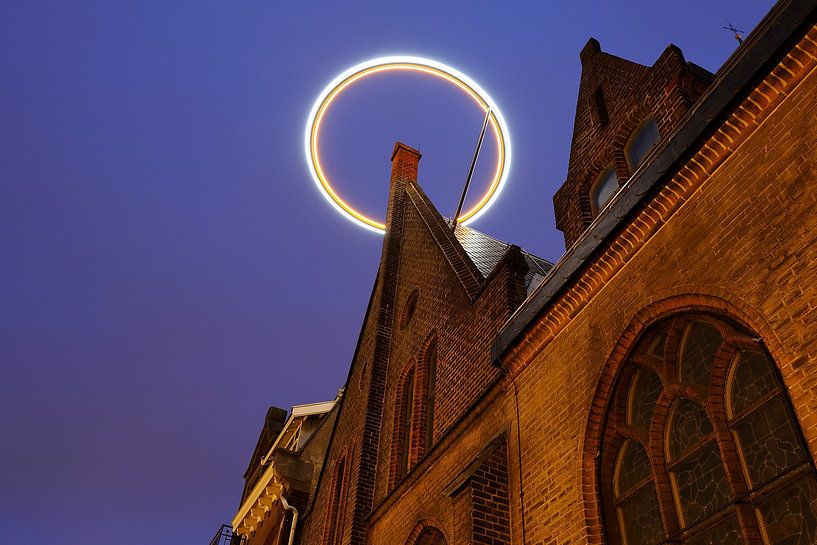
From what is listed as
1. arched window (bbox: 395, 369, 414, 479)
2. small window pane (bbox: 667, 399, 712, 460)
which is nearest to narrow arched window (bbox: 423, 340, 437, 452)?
arched window (bbox: 395, 369, 414, 479)

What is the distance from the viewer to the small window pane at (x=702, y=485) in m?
5.27

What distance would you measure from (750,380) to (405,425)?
7.92m

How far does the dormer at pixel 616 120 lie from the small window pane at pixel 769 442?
156 inches

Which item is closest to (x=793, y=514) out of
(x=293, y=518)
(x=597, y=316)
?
(x=597, y=316)

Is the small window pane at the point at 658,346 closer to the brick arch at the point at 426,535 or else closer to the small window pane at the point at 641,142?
the small window pane at the point at 641,142

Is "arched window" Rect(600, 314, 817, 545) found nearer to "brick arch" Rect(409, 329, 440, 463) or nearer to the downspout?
"brick arch" Rect(409, 329, 440, 463)

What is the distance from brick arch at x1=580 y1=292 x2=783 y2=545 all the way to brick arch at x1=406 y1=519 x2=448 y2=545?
3114mm

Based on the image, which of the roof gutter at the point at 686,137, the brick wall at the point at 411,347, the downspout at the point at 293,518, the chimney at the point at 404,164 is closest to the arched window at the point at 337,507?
the brick wall at the point at 411,347

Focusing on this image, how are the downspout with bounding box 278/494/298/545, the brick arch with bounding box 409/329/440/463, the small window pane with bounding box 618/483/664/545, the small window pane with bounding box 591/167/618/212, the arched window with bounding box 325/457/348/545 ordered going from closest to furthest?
the small window pane with bounding box 618/483/664/545 → the small window pane with bounding box 591/167/618/212 → the brick arch with bounding box 409/329/440/463 → the arched window with bounding box 325/457/348/545 → the downspout with bounding box 278/494/298/545

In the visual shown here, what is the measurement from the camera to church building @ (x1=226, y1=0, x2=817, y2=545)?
4.95 metres

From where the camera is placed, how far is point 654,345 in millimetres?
6477

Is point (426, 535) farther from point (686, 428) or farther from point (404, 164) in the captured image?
point (404, 164)

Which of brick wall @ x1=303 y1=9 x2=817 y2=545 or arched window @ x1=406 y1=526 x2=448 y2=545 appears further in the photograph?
arched window @ x1=406 y1=526 x2=448 y2=545

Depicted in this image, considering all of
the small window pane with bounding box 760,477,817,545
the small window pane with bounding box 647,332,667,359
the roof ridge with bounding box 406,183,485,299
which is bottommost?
the small window pane with bounding box 760,477,817,545
